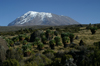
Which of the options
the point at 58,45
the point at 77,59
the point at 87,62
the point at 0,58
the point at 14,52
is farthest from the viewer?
the point at 58,45

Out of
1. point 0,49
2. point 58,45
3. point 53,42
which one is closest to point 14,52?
point 0,49

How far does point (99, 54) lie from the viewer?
50.0 ft

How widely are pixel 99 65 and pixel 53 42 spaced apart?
89.1 feet

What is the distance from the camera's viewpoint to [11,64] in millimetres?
17281

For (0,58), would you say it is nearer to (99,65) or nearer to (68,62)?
(68,62)

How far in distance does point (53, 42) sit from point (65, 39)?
3.67m

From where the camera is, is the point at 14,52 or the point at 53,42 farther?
the point at 53,42

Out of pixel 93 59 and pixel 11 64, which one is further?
pixel 11 64

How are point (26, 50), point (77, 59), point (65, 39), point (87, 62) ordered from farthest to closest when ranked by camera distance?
point (65, 39), point (26, 50), point (77, 59), point (87, 62)

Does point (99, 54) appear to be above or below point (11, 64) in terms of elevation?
above

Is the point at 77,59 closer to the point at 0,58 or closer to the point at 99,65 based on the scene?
the point at 99,65

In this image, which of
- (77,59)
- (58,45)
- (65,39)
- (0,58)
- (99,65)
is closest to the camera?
(99,65)

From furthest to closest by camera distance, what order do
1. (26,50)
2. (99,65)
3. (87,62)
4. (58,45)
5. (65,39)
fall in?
(58,45) → (65,39) → (26,50) → (87,62) → (99,65)

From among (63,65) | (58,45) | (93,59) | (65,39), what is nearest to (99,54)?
(93,59)
